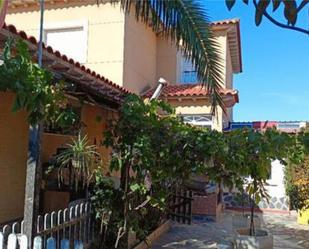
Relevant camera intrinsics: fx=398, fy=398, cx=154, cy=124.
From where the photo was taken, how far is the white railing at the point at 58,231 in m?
4.62

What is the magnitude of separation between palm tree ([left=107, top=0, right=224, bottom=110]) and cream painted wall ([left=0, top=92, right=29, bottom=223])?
370 cm

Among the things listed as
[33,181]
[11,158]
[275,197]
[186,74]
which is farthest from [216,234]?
[186,74]

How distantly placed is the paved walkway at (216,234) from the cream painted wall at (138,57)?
540 centimetres

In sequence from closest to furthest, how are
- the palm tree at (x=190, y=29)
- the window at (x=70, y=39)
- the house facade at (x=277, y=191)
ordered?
the palm tree at (x=190, y=29), the window at (x=70, y=39), the house facade at (x=277, y=191)

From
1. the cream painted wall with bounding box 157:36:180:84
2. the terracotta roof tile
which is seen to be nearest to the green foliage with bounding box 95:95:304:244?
the terracotta roof tile

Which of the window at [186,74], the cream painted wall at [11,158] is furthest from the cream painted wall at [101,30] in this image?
the cream painted wall at [11,158]

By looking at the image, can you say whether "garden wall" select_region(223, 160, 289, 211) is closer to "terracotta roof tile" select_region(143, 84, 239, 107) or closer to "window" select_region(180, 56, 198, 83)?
"terracotta roof tile" select_region(143, 84, 239, 107)

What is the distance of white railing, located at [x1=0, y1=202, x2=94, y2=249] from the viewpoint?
4617 millimetres

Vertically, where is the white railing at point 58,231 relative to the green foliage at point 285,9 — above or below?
below

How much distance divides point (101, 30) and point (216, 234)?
7.92 metres

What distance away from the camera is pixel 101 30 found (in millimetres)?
14070

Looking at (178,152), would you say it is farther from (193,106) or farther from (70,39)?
(70,39)

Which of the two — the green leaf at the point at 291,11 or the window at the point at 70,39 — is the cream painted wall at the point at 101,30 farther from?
the green leaf at the point at 291,11

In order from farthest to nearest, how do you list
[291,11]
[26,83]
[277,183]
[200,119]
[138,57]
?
[277,183], [138,57], [200,119], [26,83], [291,11]
